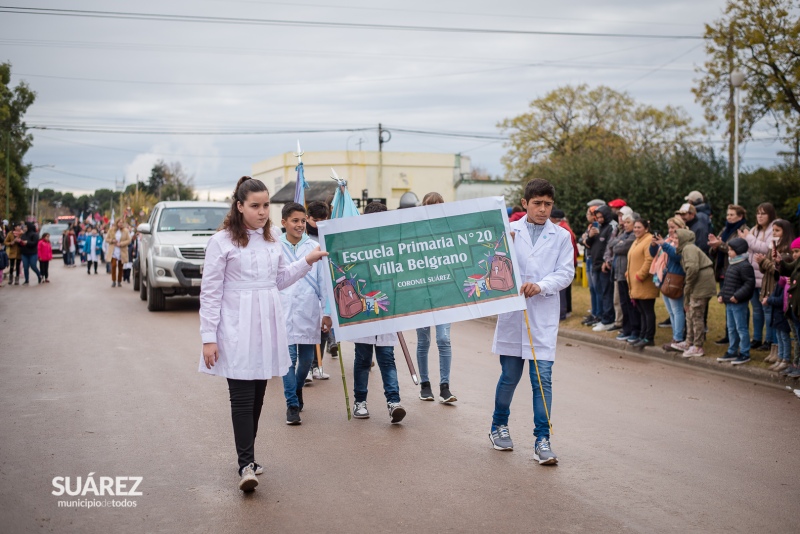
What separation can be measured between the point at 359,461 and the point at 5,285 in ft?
76.7

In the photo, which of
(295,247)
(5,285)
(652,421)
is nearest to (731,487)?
(652,421)

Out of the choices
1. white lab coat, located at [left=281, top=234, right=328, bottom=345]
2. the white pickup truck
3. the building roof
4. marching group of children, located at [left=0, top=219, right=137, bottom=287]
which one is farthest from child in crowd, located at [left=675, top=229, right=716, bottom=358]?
the building roof

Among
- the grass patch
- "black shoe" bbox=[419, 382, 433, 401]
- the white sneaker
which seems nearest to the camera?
"black shoe" bbox=[419, 382, 433, 401]

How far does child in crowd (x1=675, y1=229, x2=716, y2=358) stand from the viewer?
1183 cm

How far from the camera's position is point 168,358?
456 inches

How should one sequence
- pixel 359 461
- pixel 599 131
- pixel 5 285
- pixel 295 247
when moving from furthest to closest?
pixel 599 131 < pixel 5 285 < pixel 295 247 < pixel 359 461

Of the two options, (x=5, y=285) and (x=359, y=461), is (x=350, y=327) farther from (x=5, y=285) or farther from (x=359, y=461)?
(x=5, y=285)

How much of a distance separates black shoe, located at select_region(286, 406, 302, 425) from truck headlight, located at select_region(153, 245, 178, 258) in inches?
415

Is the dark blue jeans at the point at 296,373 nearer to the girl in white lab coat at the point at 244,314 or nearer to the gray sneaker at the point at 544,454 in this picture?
the girl in white lab coat at the point at 244,314

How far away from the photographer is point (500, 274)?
6.86 m

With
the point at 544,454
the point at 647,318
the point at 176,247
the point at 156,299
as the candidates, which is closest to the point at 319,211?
the point at 544,454

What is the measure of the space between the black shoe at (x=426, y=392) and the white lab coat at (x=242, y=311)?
3.29 metres

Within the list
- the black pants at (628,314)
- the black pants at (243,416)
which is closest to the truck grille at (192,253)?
the black pants at (628,314)

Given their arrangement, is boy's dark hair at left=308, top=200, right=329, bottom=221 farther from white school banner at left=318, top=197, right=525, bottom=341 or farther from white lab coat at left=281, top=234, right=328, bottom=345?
white school banner at left=318, top=197, right=525, bottom=341
